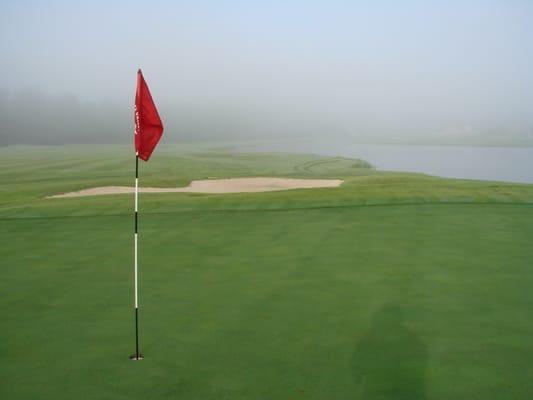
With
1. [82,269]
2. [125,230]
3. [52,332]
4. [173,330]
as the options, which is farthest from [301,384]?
[125,230]

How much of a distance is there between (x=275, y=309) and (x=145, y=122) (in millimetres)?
3383

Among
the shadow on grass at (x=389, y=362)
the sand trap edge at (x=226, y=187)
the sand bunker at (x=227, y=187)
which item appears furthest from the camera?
the sand bunker at (x=227, y=187)

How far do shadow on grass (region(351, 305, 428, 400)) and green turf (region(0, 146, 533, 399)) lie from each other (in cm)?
2

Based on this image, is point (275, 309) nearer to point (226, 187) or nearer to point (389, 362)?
point (389, 362)

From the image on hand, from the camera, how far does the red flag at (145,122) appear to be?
22.8ft

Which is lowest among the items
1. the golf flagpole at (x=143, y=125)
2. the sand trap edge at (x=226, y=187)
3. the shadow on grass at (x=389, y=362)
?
the sand trap edge at (x=226, y=187)

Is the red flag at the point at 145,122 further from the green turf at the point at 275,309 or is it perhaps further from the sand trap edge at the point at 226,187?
the sand trap edge at the point at 226,187

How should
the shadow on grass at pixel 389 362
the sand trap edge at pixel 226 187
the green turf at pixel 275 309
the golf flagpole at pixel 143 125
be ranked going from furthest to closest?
the sand trap edge at pixel 226 187, the golf flagpole at pixel 143 125, the green turf at pixel 275 309, the shadow on grass at pixel 389 362

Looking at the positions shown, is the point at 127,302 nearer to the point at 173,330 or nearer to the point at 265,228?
the point at 173,330

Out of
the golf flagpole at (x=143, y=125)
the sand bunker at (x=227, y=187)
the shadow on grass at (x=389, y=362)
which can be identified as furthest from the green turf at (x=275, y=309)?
the sand bunker at (x=227, y=187)

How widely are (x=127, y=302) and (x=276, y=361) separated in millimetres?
3559

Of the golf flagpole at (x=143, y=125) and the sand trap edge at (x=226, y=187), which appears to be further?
the sand trap edge at (x=226, y=187)

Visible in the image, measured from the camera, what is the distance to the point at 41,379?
20.3 ft

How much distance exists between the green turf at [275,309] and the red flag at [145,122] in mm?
2469
